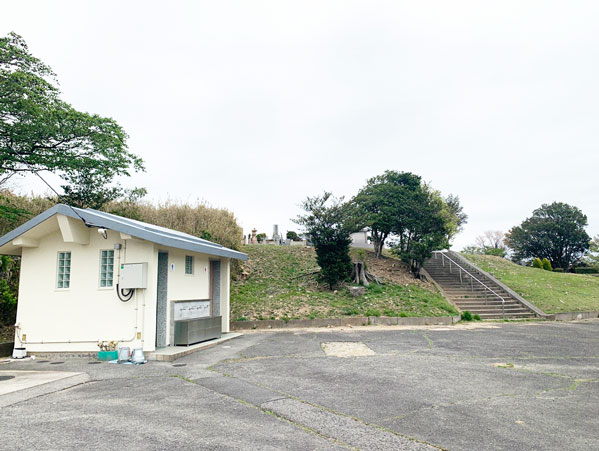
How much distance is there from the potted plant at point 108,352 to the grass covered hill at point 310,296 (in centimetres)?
617

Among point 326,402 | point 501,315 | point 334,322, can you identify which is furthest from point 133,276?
point 501,315

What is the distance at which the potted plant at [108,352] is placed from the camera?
864cm

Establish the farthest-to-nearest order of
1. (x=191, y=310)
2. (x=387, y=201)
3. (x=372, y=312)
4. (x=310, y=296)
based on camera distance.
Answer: (x=387, y=201), (x=310, y=296), (x=372, y=312), (x=191, y=310)

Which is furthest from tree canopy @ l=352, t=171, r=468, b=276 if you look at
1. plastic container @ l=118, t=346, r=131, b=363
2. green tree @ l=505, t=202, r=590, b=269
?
green tree @ l=505, t=202, r=590, b=269

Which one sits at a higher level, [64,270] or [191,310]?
[64,270]

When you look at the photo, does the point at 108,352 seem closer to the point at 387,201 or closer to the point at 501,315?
the point at 501,315

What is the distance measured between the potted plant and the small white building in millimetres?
200

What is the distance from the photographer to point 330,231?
17375mm

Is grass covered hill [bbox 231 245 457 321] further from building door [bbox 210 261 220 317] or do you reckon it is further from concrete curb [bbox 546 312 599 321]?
concrete curb [bbox 546 312 599 321]

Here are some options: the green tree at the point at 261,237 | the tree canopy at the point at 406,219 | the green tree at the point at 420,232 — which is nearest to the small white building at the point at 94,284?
the tree canopy at the point at 406,219

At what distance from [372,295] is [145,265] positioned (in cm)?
1111

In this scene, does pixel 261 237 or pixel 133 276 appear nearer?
pixel 133 276

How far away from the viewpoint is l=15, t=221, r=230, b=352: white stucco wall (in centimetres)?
893

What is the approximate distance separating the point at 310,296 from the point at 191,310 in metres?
7.16
